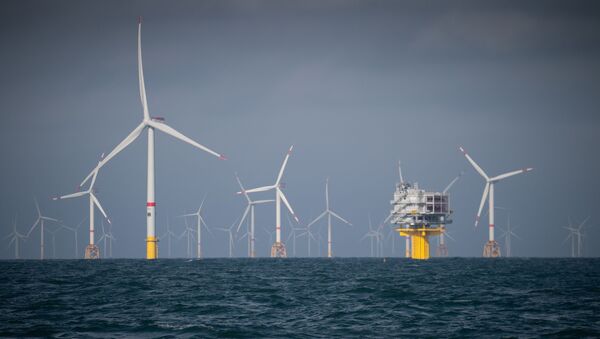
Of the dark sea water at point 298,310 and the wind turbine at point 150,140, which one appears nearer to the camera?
the dark sea water at point 298,310

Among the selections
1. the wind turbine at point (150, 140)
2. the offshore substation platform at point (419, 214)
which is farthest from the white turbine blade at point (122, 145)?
the offshore substation platform at point (419, 214)

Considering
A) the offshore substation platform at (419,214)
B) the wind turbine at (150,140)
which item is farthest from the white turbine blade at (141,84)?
the offshore substation platform at (419,214)

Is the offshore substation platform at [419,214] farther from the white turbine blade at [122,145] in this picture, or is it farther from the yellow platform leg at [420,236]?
the white turbine blade at [122,145]

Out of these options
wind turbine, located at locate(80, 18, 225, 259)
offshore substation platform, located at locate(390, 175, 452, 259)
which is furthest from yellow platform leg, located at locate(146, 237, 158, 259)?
offshore substation platform, located at locate(390, 175, 452, 259)

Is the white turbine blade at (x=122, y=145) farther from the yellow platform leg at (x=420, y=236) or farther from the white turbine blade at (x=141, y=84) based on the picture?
Result: the yellow platform leg at (x=420, y=236)

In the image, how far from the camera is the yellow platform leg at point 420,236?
7436 inches

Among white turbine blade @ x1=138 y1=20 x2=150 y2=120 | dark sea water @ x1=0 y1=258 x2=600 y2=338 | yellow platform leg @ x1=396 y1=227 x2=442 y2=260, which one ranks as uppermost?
white turbine blade @ x1=138 y1=20 x2=150 y2=120

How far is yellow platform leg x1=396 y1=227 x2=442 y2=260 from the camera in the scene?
189 metres

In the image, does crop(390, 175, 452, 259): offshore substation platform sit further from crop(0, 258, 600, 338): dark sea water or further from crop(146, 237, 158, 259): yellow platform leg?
crop(0, 258, 600, 338): dark sea water

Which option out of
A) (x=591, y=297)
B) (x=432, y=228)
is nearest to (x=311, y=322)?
(x=591, y=297)

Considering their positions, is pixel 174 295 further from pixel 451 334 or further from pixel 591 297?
pixel 591 297

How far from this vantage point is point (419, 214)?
184750 mm

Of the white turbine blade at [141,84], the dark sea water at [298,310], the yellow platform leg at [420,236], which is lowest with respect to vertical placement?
the dark sea water at [298,310]

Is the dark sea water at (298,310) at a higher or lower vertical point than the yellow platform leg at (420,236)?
lower
